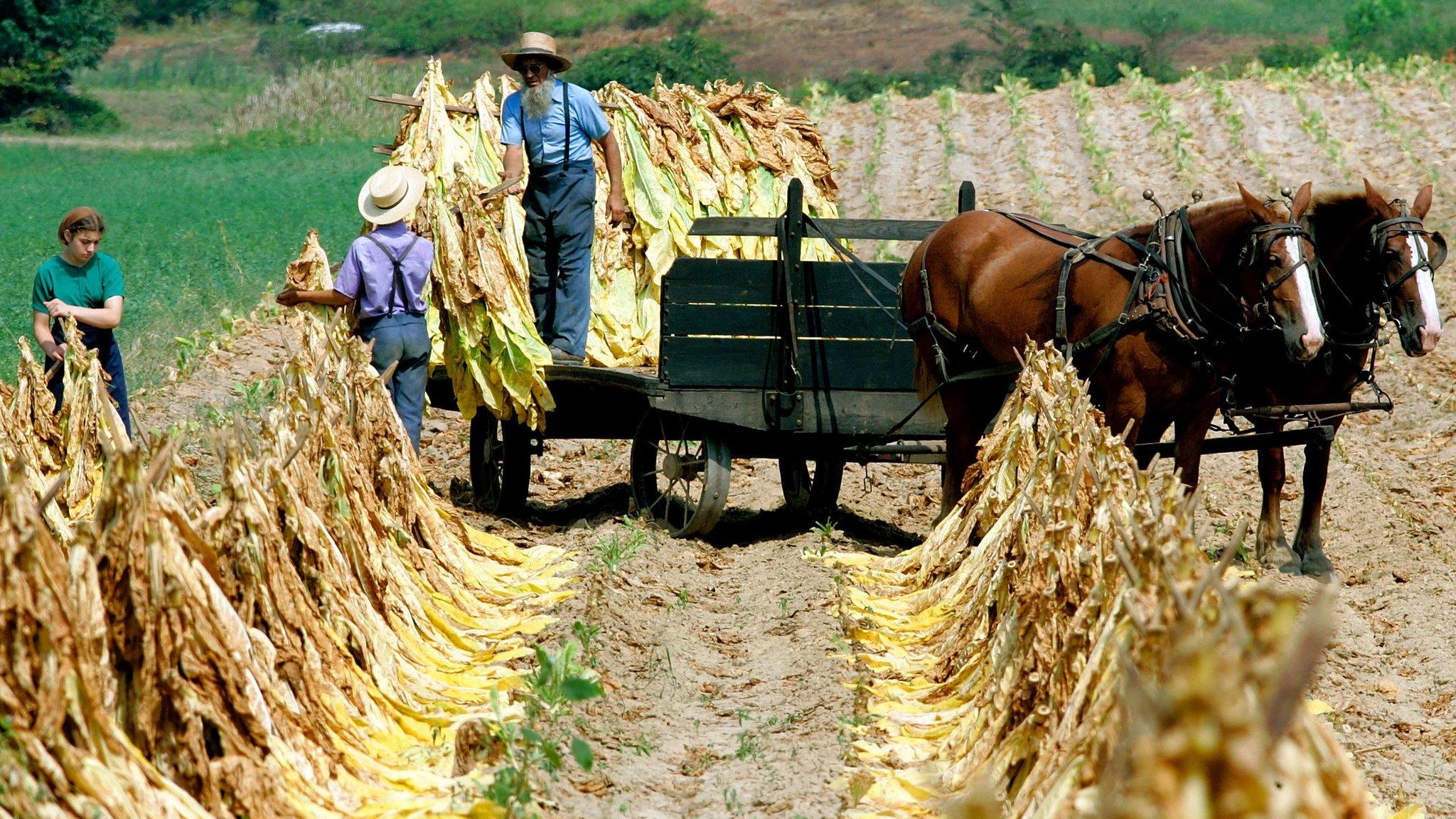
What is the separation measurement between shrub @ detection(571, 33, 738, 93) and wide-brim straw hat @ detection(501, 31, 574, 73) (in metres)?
24.3

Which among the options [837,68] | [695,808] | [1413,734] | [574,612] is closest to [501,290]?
[574,612]

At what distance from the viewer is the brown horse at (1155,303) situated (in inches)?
285

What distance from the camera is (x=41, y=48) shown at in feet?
161

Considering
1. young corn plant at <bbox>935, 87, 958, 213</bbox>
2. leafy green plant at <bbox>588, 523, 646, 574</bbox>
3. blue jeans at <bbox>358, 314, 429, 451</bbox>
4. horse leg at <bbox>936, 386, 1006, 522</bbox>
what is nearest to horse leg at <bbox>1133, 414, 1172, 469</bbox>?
horse leg at <bbox>936, 386, 1006, 522</bbox>

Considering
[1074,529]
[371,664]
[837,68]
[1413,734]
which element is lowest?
[1413,734]

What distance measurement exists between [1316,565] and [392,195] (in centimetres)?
498

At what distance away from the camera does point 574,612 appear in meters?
Answer: 6.80

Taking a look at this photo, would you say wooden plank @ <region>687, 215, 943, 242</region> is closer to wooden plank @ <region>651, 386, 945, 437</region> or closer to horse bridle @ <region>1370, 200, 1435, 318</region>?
wooden plank @ <region>651, 386, 945, 437</region>

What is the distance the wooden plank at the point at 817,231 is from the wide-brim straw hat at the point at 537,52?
3.60ft

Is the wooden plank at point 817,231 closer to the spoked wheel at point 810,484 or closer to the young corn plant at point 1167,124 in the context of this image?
the spoked wheel at point 810,484

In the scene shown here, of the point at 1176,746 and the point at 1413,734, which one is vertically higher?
the point at 1176,746

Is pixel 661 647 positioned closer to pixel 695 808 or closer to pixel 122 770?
pixel 695 808

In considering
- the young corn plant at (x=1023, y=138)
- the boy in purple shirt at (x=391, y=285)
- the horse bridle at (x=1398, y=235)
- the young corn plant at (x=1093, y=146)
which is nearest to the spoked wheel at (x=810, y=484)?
the boy in purple shirt at (x=391, y=285)

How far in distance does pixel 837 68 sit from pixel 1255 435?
155 feet
